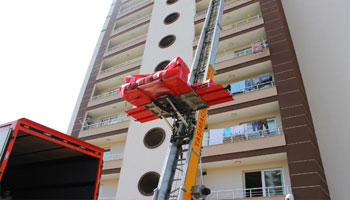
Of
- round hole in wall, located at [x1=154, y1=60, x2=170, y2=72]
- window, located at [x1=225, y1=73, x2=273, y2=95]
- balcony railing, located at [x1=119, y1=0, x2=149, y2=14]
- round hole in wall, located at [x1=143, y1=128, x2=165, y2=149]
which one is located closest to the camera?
window, located at [x1=225, y1=73, x2=273, y2=95]

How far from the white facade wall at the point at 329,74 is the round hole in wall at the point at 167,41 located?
33.6 ft

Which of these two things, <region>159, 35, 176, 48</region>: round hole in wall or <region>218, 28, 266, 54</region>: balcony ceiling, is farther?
<region>159, 35, 176, 48</region>: round hole in wall

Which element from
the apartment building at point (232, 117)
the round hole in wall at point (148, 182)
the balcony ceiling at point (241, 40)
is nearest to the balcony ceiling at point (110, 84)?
the apartment building at point (232, 117)

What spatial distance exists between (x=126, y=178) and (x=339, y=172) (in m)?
13.4

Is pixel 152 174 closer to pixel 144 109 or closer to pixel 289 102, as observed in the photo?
pixel 289 102

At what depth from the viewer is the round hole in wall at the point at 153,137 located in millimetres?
21016

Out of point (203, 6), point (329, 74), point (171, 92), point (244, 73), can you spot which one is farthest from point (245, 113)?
point (203, 6)

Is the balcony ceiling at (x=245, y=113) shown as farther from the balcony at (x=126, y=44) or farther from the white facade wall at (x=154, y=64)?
the balcony at (x=126, y=44)

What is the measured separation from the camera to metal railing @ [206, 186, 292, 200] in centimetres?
1555

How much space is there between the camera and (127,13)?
35625 millimetres

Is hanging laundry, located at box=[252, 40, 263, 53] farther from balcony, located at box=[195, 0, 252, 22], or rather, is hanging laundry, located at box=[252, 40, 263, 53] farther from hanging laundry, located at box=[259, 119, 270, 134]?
balcony, located at box=[195, 0, 252, 22]

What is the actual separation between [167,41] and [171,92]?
1950 centimetres

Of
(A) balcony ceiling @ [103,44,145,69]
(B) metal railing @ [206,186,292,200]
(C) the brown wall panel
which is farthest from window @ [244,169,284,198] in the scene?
(A) balcony ceiling @ [103,44,145,69]

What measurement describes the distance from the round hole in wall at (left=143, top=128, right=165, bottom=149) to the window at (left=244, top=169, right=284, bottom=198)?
670 centimetres
